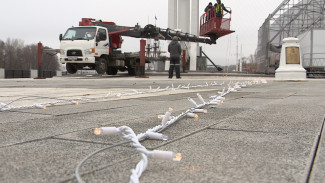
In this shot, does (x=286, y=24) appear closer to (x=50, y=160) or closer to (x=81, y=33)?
(x=81, y=33)

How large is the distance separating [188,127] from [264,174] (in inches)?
47.3

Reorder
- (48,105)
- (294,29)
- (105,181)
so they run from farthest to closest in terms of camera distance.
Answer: (294,29)
(48,105)
(105,181)

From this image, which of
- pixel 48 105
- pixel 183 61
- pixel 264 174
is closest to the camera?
pixel 264 174

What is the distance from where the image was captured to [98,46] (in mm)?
17312

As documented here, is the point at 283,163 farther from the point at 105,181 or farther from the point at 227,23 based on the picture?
the point at 227,23

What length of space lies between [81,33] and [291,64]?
1000cm

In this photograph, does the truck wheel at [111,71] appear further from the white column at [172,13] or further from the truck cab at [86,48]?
the white column at [172,13]

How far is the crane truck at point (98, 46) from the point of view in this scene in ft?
55.3

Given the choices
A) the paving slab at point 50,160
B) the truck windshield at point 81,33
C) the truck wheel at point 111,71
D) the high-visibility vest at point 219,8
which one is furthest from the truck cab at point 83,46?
the paving slab at point 50,160

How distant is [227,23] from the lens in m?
21.5

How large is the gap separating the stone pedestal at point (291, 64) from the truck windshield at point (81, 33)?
29.7 feet

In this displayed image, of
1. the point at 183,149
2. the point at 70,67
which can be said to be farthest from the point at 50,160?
the point at 70,67

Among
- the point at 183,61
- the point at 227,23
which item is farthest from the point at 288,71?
the point at 183,61

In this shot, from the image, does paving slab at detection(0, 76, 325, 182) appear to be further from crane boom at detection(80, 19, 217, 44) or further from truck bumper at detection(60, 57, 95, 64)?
crane boom at detection(80, 19, 217, 44)
